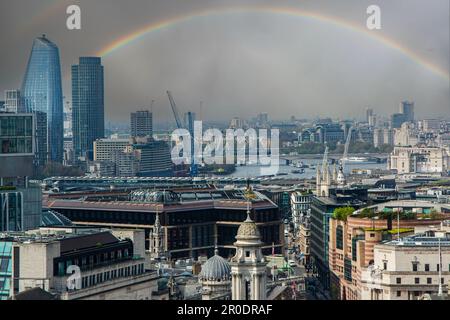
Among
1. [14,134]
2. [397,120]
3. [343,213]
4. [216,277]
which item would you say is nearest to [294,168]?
[397,120]

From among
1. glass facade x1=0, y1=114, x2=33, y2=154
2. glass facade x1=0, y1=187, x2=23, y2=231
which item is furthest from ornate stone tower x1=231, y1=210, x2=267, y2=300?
glass facade x1=0, y1=114, x2=33, y2=154

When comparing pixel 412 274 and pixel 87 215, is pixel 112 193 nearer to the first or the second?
pixel 87 215

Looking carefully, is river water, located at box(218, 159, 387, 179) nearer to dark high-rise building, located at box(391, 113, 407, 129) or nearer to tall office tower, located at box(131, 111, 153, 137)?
dark high-rise building, located at box(391, 113, 407, 129)

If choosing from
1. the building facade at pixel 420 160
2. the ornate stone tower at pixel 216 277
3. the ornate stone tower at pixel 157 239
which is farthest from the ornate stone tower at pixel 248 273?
the building facade at pixel 420 160

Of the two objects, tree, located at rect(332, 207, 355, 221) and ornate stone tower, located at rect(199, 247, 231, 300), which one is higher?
tree, located at rect(332, 207, 355, 221)

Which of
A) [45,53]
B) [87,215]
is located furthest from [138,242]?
[45,53]

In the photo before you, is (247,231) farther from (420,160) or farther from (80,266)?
(420,160)

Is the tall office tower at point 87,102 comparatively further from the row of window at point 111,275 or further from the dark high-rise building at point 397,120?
the row of window at point 111,275
